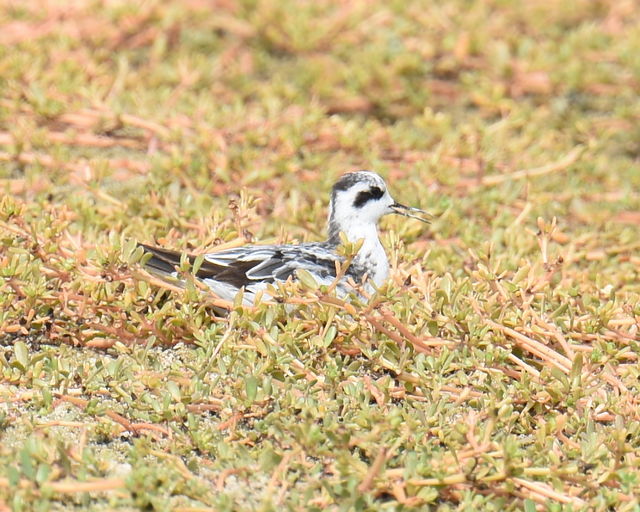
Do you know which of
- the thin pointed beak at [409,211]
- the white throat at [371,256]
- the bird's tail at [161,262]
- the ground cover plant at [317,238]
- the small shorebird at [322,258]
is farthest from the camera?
the thin pointed beak at [409,211]

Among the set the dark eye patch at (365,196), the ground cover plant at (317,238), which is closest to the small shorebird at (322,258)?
the dark eye patch at (365,196)

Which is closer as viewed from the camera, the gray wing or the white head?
the gray wing

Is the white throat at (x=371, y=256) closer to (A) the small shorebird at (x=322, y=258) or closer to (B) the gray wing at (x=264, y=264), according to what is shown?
(A) the small shorebird at (x=322, y=258)

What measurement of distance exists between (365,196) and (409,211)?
0.67 meters

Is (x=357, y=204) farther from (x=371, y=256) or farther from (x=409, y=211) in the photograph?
(x=409, y=211)

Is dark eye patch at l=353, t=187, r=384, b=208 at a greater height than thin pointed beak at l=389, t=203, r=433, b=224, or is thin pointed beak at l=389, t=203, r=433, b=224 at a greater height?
dark eye patch at l=353, t=187, r=384, b=208

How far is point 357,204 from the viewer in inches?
202

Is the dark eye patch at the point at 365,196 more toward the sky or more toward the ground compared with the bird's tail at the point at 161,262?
more toward the ground

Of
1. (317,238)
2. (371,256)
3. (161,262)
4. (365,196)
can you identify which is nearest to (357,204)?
(365,196)

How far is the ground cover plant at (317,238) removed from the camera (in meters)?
3.54

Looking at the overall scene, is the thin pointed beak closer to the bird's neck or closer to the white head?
the white head

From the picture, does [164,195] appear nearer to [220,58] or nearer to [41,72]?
[41,72]

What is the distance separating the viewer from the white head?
202 inches

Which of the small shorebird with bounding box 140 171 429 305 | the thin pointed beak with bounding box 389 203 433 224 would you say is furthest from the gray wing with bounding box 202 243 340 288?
the thin pointed beak with bounding box 389 203 433 224
